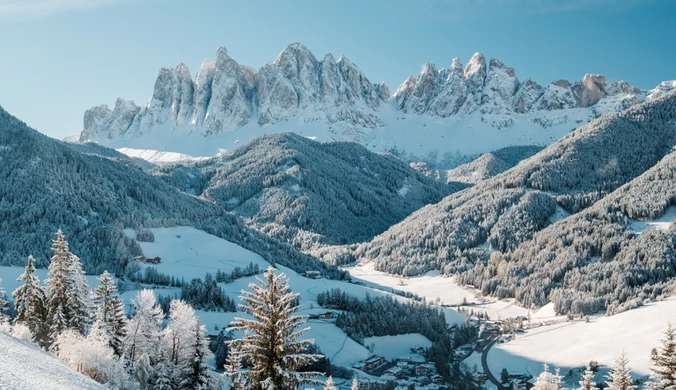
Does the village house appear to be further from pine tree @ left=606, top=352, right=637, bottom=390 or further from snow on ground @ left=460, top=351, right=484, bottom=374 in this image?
pine tree @ left=606, top=352, right=637, bottom=390

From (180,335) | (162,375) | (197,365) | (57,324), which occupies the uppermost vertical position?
(180,335)

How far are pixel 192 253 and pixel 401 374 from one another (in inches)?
2707

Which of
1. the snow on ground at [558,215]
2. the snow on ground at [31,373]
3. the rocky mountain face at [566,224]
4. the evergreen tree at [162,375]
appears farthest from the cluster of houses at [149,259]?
the snow on ground at [558,215]

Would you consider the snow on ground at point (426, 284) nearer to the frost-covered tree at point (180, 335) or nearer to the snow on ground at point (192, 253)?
the snow on ground at point (192, 253)

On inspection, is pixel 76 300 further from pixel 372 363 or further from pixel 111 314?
pixel 372 363

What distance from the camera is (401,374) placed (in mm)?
81812

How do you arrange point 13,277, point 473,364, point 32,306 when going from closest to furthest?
point 32,306 < point 473,364 < point 13,277

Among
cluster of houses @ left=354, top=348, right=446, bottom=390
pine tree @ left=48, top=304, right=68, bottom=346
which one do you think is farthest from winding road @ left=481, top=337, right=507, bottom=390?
pine tree @ left=48, top=304, right=68, bottom=346

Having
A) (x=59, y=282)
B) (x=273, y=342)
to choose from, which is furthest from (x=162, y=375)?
(x=59, y=282)

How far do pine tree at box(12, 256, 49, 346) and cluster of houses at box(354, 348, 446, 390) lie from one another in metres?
41.2

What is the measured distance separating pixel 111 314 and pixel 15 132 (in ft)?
426

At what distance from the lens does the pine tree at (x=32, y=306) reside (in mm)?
46156

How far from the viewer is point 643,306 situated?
99.6 m

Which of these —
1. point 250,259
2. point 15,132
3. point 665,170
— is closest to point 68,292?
point 250,259
